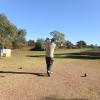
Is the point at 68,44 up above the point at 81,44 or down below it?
below

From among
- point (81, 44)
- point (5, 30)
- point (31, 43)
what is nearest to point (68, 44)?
point (81, 44)

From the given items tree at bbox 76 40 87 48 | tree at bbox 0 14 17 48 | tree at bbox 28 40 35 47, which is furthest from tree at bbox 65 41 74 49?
tree at bbox 0 14 17 48

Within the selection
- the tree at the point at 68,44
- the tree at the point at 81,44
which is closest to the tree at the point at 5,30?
the tree at the point at 68,44

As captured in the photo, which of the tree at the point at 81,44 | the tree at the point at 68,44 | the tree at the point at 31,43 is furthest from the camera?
the tree at the point at 81,44

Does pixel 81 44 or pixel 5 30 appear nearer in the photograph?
pixel 5 30

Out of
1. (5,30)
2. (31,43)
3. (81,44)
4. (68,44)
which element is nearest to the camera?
(5,30)

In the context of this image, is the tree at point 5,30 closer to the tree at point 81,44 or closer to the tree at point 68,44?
the tree at point 68,44

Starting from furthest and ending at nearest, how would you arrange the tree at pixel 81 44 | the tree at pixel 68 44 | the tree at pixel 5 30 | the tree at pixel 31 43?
the tree at pixel 81 44 < the tree at pixel 68 44 < the tree at pixel 31 43 < the tree at pixel 5 30

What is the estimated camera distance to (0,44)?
41.9 metres

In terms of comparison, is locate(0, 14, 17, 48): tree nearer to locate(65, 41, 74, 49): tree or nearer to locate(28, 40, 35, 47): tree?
locate(28, 40, 35, 47): tree

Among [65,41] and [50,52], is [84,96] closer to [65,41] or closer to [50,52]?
[50,52]

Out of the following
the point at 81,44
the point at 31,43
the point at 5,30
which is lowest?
the point at 5,30

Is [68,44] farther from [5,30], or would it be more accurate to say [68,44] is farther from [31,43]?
[5,30]

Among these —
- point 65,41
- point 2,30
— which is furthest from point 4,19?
point 65,41
